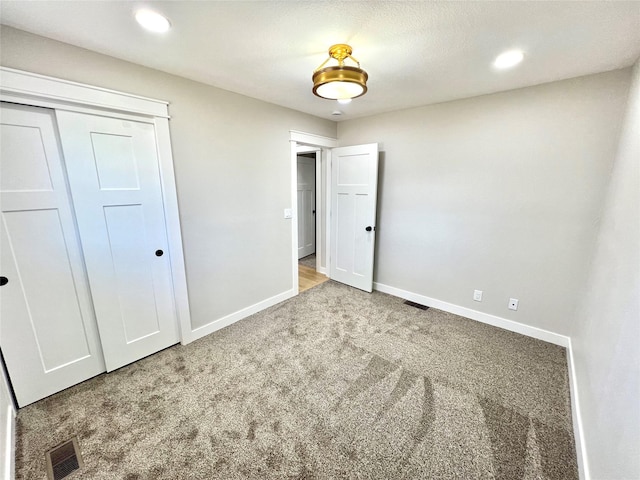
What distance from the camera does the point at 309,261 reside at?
5090 mm

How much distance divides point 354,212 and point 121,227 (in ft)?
8.54

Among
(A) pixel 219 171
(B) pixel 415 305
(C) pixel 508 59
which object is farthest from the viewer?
(B) pixel 415 305

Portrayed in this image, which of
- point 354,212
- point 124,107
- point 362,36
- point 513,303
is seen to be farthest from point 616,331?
point 124,107

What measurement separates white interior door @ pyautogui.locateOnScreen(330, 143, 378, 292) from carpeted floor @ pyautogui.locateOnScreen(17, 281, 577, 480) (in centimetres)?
121

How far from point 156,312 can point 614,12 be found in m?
3.57

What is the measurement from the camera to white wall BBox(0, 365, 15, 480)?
1255 millimetres

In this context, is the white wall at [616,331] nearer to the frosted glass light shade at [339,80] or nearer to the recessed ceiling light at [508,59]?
the recessed ceiling light at [508,59]

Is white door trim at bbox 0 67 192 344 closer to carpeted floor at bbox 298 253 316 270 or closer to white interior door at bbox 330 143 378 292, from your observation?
white interior door at bbox 330 143 378 292

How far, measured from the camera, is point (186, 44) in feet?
5.40

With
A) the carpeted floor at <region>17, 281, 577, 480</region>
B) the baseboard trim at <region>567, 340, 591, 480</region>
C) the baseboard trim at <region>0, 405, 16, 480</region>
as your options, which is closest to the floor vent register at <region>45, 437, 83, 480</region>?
the carpeted floor at <region>17, 281, 577, 480</region>

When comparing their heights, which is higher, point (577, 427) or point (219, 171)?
point (219, 171)

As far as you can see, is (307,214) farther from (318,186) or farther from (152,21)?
(152,21)

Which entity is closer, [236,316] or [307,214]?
[236,316]

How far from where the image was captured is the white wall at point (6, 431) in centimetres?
125
